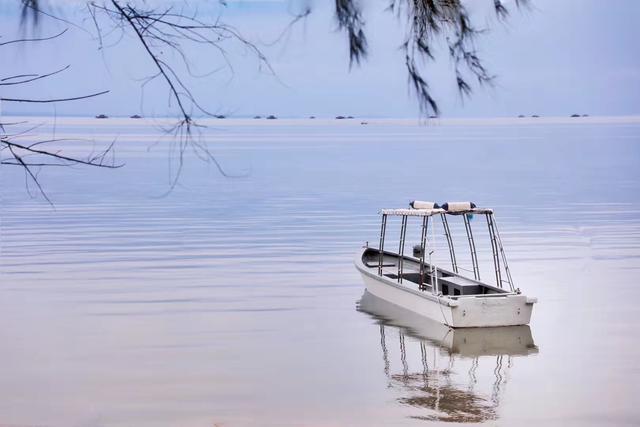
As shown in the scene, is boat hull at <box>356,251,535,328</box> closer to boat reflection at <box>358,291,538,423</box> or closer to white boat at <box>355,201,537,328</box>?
white boat at <box>355,201,537,328</box>

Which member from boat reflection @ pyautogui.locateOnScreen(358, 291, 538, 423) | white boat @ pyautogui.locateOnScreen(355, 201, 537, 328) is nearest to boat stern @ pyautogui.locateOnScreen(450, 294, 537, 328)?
white boat @ pyautogui.locateOnScreen(355, 201, 537, 328)

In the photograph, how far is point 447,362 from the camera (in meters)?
21.0

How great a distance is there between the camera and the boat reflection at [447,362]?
16698mm

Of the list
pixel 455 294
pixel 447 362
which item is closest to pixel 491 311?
pixel 447 362

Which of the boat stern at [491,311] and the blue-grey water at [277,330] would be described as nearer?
the blue-grey water at [277,330]

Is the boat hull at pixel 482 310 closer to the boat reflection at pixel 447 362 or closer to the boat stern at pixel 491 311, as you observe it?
the boat stern at pixel 491 311

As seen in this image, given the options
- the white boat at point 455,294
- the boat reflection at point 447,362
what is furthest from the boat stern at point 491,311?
the boat reflection at point 447,362

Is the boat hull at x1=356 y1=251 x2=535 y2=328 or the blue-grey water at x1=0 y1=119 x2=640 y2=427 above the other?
the boat hull at x1=356 y1=251 x2=535 y2=328

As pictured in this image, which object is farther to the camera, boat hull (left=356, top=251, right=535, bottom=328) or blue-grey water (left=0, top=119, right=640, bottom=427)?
boat hull (left=356, top=251, right=535, bottom=328)

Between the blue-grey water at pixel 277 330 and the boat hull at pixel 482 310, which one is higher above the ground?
the boat hull at pixel 482 310

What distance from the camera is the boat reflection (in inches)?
657

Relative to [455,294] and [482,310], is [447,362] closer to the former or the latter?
[482,310]

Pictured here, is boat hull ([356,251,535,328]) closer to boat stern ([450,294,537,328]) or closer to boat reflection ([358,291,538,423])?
boat stern ([450,294,537,328])

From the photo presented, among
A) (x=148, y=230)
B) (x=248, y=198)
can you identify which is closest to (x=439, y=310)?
(x=148, y=230)
